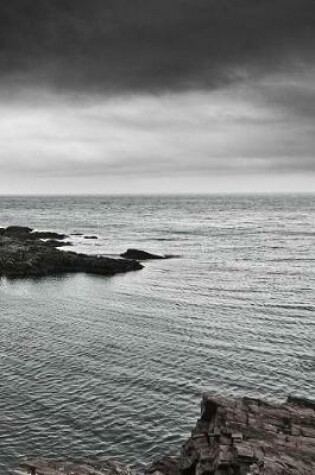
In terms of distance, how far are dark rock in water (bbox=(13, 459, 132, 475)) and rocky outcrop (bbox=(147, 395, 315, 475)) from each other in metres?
1.63

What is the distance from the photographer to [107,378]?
31281mm

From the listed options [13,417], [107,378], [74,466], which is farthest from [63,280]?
[74,466]

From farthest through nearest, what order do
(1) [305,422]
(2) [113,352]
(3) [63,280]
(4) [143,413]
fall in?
1. (3) [63,280]
2. (2) [113,352]
3. (4) [143,413]
4. (1) [305,422]

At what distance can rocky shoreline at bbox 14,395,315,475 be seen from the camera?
1758 centimetres

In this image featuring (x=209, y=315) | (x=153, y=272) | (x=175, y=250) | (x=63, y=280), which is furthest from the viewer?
(x=175, y=250)

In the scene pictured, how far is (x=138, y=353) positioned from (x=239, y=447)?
58.6ft

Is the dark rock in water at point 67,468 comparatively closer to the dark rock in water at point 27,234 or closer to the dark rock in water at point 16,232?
the dark rock in water at point 27,234

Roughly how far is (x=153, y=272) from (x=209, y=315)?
→ 2458 centimetres

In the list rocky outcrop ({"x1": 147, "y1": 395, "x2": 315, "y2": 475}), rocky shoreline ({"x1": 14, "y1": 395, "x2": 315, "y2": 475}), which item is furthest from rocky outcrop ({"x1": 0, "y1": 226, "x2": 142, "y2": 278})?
rocky shoreline ({"x1": 14, "y1": 395, "x2": 315, "y2": 475})

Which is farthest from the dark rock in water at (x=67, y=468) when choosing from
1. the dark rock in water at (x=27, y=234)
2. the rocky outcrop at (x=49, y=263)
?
the dark rock in water at (x=27, y=234)

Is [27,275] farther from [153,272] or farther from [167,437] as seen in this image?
[167,437]

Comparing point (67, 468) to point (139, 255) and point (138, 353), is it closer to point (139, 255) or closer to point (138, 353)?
point (138, 353)

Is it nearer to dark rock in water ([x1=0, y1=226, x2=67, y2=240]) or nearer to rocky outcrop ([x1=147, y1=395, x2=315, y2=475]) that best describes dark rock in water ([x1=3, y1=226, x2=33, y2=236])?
dark rock in water ([x1=0, y1=226, x2=67, y2=240])

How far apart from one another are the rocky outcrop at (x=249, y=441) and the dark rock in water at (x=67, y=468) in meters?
1.63
